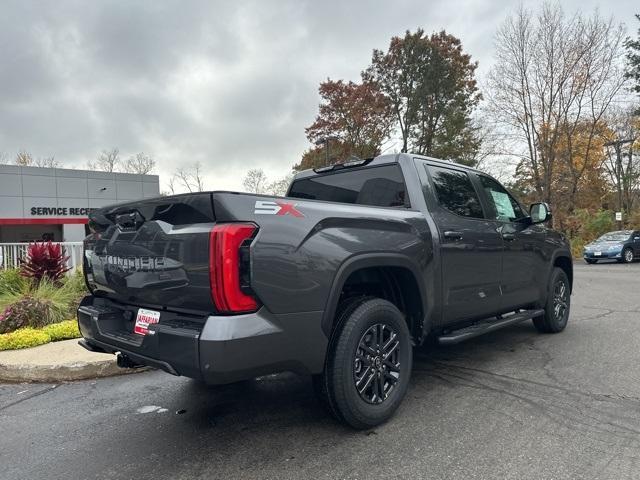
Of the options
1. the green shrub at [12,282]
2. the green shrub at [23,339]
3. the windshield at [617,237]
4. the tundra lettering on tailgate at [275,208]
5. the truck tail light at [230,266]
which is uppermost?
the tundra lettering on tailgate at [275,208]

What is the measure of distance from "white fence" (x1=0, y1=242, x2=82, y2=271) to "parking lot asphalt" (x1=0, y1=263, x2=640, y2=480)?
5428mm

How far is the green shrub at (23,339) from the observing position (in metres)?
5.42

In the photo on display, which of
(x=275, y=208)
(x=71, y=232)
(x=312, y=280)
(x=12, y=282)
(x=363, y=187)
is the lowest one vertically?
(x=12, y=282)

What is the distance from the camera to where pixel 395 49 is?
30.4 meters

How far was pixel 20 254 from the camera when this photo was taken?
9.98 metres

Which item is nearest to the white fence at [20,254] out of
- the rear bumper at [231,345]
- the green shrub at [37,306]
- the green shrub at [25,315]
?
the green shrub at [37,306]

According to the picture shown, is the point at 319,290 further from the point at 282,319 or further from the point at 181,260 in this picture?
the point at 181,260

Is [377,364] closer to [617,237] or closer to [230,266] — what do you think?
[230,266]

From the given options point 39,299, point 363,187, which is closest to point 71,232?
point 39,299

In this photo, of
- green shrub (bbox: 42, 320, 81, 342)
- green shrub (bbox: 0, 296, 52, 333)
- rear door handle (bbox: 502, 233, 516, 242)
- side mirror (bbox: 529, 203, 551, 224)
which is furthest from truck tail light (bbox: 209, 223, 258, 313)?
green shrub (bbox: 0, 296, 52, 333)

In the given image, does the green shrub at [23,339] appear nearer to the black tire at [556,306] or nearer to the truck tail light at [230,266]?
the truck tail light at [230,266]

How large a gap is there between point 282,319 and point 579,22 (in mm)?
25977

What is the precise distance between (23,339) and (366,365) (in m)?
4.52

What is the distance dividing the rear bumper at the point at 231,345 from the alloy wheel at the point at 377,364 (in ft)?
1.25
